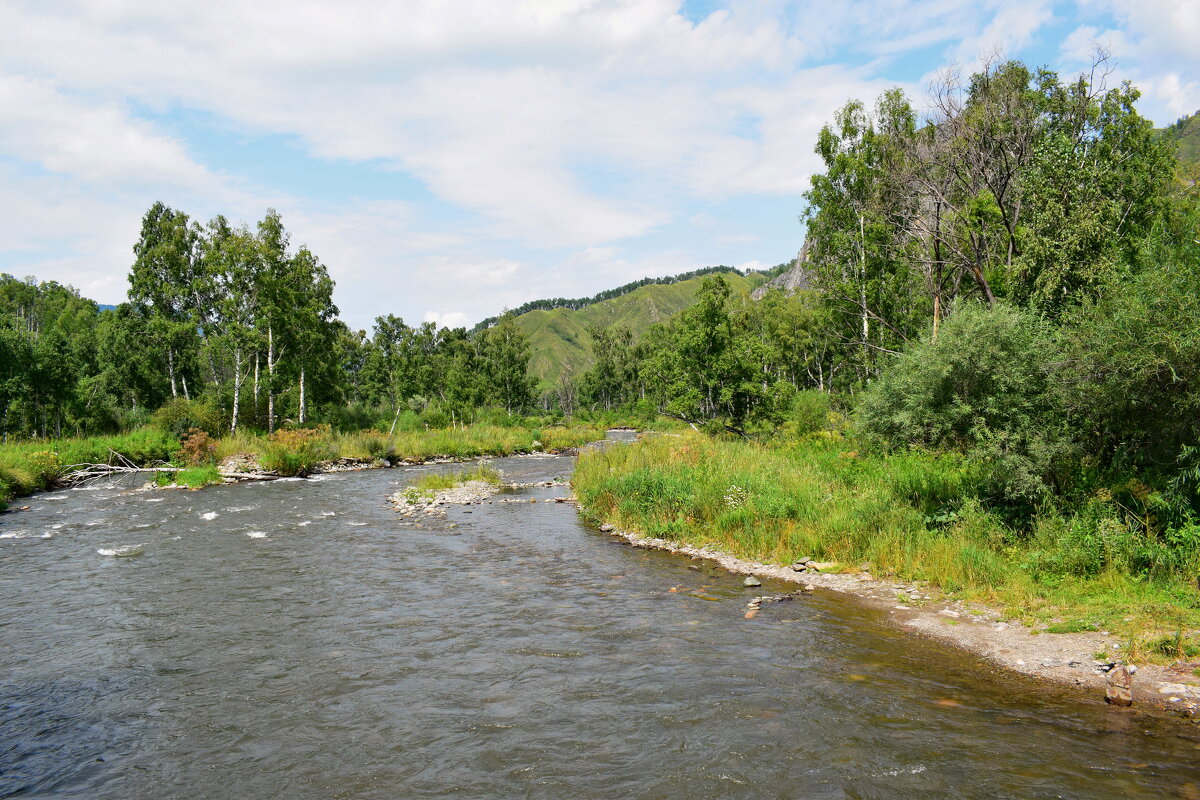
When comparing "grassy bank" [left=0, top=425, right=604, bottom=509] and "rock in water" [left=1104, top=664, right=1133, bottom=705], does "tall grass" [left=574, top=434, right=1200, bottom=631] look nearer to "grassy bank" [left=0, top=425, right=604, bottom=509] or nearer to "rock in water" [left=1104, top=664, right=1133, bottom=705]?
"rock in water" [left=1104, top=664, right=1133, bottom=705]

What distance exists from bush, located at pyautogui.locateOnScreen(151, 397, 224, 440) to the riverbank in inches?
1143

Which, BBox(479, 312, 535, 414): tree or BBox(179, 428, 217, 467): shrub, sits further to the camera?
BBox(479, 312, 535, 414): tree

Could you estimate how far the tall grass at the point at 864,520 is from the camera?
32.5 ft

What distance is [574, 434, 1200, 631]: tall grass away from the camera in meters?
9.90

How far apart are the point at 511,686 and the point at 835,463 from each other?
14277 millimetres

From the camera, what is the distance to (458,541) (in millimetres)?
18250

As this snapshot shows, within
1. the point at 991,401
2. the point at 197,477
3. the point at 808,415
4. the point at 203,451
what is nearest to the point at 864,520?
the point at 991,401

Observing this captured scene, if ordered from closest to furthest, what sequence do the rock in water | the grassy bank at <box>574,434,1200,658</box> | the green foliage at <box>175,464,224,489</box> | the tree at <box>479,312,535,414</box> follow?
the rock in water, the grassy bank at <box>574,434,1200,658</box>, the green foliage at <box>175,464,224,489</box>, the tree at <box>479,312,535,414</box>

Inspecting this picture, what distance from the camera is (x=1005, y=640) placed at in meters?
9.32

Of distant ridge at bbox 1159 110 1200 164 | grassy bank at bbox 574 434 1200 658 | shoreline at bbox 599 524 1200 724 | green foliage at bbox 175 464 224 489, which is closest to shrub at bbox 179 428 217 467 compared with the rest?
green foliage at bbox 175 464 224 489

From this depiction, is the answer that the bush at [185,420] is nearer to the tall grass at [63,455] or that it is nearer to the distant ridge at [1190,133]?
the tall grass at [63,455]

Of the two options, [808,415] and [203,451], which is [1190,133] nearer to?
[808,415]

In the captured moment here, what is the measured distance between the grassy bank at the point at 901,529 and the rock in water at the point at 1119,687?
629 millimetres

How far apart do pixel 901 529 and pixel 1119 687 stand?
239 inches
